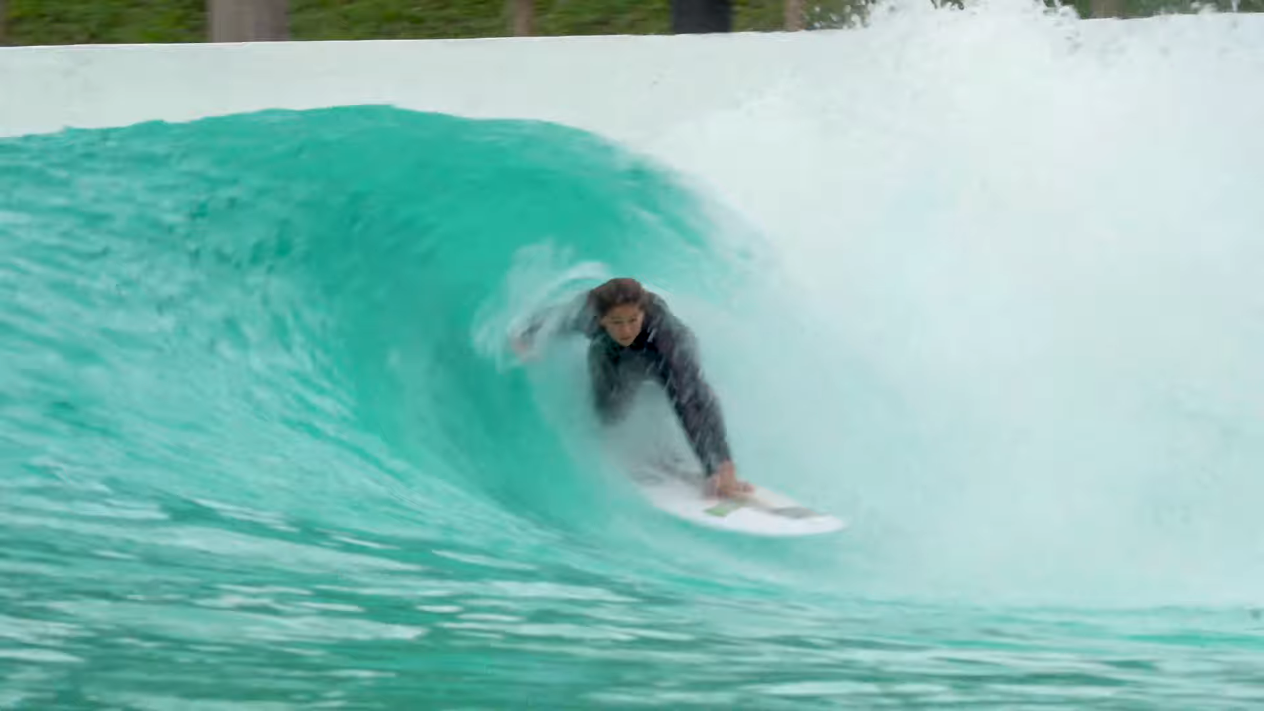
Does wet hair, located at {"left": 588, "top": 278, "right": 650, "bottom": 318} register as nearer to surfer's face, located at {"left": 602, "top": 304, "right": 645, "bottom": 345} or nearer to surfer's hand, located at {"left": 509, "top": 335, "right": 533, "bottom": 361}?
surfer's face, located at {"left": 602, "top": 304, "right": 645, "bottom": 345}

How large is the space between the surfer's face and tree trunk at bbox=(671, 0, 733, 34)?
85.1 inches

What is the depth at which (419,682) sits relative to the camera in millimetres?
2988

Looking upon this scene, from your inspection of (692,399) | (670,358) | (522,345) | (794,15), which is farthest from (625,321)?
(794,15)

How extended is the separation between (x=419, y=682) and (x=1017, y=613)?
5.79 ft

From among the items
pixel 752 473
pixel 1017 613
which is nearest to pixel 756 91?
pixel 752 473

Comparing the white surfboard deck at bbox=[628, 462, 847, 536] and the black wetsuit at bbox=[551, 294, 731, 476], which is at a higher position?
the black wetsuit at bbox=[551, 294, 731, 476]

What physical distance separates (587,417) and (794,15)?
95.9 inches

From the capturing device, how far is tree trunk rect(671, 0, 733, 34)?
620cm

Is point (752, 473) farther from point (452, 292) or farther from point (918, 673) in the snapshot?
point (918, 673)

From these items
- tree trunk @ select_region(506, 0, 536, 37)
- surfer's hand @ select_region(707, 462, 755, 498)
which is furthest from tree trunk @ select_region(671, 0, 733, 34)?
surfer's hand @ select_region(707, 462, 755, 498)

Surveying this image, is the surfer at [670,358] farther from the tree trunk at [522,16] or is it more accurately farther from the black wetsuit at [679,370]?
the tree trunk at [522,16]

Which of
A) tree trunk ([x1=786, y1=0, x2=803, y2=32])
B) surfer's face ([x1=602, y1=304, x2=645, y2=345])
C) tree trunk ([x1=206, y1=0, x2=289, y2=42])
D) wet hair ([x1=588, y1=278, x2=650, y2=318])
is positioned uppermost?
tree trunk ([x1=786, y1=0, x2=803, y2=32])

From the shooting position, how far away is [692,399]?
4.56 metres

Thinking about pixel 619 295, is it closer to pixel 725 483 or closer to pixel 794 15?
pixel 725 483
